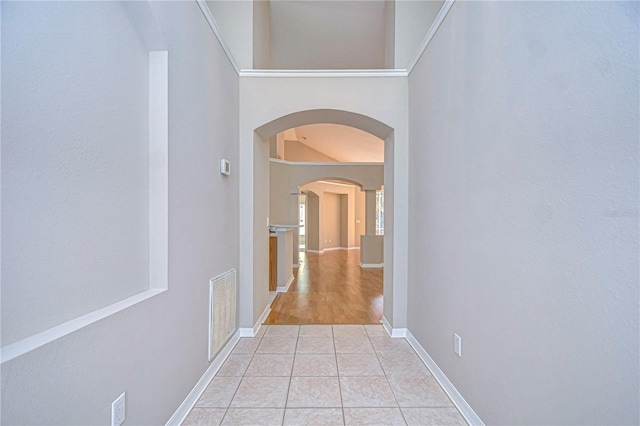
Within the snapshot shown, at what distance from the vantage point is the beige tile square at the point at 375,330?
2.99 metres

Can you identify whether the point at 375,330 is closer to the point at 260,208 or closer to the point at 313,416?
the point at 313,416

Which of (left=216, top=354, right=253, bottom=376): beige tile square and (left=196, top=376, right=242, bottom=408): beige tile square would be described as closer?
(left=196, top=376, right=242, bottom=408): beige tile square

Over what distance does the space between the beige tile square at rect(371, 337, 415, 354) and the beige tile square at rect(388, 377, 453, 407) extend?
0.46 meters

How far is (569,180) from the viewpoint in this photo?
3.38 feet

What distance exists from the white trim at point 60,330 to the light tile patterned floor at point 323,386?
3.14 feet

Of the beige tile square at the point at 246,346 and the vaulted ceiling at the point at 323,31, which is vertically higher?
the vaulted ceiling at the point at 323,31

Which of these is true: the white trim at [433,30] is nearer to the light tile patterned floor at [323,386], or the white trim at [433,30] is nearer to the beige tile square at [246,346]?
the light tile patterned floor at [323,386]

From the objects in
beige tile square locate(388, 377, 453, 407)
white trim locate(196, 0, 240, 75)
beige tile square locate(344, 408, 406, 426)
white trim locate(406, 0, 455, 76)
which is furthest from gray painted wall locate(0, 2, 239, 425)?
white trim locate(406, 0, 455, 76)

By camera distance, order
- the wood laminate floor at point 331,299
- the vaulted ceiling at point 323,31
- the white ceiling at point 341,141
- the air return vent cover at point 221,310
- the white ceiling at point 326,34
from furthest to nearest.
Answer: the white ceiling at point 341,141
the white ceiling at point 326,34
the wood laminate floor at point 331,299
the vaulted ceiling at point 323,31
the air return vent cover at point 221,310

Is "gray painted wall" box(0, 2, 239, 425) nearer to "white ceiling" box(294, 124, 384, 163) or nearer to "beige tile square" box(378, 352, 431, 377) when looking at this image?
"beige tile square" box(378, 352, 431, 377)

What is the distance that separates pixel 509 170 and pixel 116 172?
1800mm

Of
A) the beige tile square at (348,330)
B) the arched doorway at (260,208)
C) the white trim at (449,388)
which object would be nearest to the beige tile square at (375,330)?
Result: the beige tile square at (348,330)

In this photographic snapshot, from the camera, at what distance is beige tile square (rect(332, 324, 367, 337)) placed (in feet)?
9.80

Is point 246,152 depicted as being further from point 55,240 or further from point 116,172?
point 55,240
